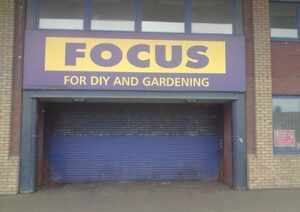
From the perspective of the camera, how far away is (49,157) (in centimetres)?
1156

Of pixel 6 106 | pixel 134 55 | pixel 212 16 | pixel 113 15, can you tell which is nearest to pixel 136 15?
pixel 113 15

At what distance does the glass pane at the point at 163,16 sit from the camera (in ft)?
34.8

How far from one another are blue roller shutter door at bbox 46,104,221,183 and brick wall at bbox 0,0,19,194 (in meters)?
1.74

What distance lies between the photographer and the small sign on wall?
10.8m

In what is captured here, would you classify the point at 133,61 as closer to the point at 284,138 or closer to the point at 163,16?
the point at 163,16

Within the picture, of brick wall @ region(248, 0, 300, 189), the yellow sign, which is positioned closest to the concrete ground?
brick wall @ region(248, 0, 300, 189)

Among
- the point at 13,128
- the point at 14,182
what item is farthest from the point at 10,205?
the point at 13,128

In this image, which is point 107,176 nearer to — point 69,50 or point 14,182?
point 14,182

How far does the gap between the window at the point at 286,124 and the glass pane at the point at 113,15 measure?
14.2 feet

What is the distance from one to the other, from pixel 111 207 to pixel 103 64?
3.52m

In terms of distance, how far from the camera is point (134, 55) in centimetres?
1031

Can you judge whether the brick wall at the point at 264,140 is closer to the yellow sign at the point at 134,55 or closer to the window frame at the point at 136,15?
the window frame at the point at 136,15

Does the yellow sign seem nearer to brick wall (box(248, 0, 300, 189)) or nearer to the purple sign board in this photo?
the purple sign board

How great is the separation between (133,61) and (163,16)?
57.9 inches
